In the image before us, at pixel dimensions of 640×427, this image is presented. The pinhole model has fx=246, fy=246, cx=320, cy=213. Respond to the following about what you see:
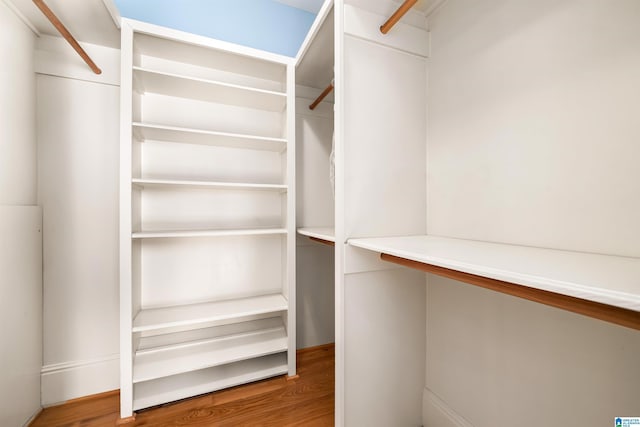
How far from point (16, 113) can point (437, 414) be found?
2.50m

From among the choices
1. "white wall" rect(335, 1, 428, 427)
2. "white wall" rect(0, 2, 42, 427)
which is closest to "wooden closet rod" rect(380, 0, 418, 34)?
"white wall" rect(335, 1, 428, 427)

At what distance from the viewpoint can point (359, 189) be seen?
1.10m

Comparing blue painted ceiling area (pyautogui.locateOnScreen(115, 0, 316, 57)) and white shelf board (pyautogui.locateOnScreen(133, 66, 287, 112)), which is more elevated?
blue painted ceiling area (pyautogui.locateOnScreen(115, 0, 316, 57))

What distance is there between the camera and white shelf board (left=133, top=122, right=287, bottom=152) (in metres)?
1.37

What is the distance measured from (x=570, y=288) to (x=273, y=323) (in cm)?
173

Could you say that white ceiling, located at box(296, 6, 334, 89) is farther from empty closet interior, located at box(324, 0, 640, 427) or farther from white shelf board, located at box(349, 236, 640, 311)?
white shelf board, located at box(349, 236, 640, 311)

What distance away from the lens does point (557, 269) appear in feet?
1.78

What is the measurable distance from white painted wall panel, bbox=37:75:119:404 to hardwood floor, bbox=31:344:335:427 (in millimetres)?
113

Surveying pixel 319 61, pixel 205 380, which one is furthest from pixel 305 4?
pixel 205 380

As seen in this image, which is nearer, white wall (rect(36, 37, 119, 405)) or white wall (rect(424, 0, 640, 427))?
white wall (rect(424, 0, 640, 427))

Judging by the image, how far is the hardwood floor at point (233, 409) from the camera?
4.12 ft

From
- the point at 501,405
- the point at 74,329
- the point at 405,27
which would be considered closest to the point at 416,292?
the point at 501,405

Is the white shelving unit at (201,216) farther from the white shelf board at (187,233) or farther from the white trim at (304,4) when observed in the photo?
the white trim at (304,4)

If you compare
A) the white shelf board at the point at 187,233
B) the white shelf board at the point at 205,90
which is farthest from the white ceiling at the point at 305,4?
the white shelf board at the point at 187,233
